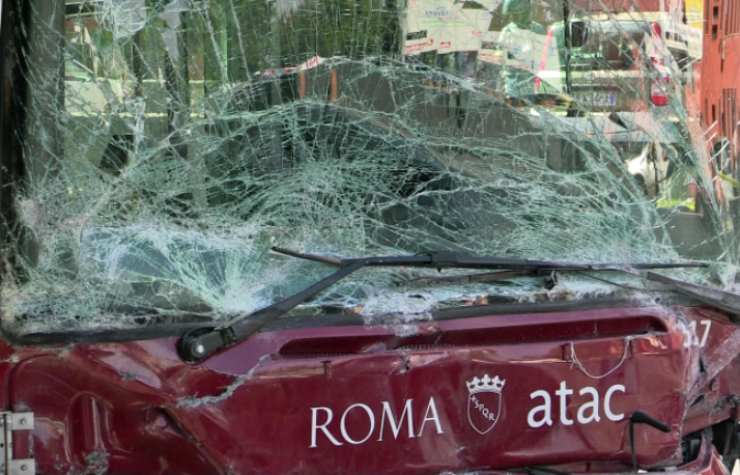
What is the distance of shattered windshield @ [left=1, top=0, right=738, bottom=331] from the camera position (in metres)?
2.26

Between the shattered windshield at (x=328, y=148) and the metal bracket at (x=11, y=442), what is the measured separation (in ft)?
0.72

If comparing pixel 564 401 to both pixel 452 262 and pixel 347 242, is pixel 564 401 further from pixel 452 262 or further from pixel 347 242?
pixel 347 242

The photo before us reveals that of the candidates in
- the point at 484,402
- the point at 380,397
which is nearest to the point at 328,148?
the point at 380,397

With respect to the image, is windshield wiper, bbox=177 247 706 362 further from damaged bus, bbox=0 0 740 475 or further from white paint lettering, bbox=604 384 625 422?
white paint lettering, bbox=604 384 625 422

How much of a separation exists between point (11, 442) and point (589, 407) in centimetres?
149

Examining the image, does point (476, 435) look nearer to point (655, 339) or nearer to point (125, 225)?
point (655, 339)

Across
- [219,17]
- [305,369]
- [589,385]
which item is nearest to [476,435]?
[589,385]

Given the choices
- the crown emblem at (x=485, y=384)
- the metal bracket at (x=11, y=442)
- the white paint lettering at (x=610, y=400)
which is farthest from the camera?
the white paint lettering at (x=610, y=400)

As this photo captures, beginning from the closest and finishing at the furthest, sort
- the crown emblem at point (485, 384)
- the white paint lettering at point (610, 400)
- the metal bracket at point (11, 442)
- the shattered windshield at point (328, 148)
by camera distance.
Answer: the metal bracket at point (11, 442) < the shattered windshield at point (328, 148) < the crown emblem at point (485, 384) < the white paint lettering at point (610, 400)

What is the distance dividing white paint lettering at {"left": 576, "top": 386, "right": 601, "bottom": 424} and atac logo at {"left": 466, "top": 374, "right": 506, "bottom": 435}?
0.24 m

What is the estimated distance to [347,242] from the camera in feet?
7.83

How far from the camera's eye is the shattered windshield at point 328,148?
226 centimetres

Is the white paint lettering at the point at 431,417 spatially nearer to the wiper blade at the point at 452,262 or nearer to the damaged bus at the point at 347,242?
the damaged bus at the point at 347,242

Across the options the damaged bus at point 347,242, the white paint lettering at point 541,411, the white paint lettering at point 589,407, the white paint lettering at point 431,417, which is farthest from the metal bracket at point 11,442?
the white paint lettering at point 589,407
